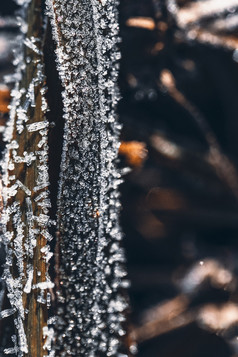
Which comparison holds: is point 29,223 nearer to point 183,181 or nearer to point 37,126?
point 37,126

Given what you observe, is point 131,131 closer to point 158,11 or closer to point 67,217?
point 158,11

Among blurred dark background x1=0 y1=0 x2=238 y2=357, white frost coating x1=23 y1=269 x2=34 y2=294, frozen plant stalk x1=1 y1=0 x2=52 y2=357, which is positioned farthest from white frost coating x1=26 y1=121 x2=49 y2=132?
blurred dark background x1=0 y1=0 x2=238 y2=357

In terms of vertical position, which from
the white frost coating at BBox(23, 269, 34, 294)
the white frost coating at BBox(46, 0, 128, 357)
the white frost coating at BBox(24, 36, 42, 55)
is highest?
the white frost coating at BBox(24, 36, 42, 55)

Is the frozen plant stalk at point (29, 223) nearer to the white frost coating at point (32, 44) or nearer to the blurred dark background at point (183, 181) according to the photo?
the white frost coating at point (32, 44)

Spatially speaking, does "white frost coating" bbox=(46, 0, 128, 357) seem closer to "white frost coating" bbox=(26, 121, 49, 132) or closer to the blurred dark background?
"white frost coating" bbox=(26, 121, 49, 132)

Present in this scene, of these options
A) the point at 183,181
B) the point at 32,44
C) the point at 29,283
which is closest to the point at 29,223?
the point at 29,283

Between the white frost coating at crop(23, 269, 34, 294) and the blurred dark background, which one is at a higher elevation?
the blurred dark background

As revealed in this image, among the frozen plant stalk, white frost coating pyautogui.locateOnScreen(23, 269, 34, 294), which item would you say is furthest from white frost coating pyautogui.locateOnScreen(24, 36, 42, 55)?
white frost coating pyautogui.locateOnScreen(23, 269, 34, 294)

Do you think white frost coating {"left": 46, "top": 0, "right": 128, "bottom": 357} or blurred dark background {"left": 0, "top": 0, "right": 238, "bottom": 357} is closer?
white frost coating {"left": 46, "top": 0, "right": 128, "bottom": 357}
